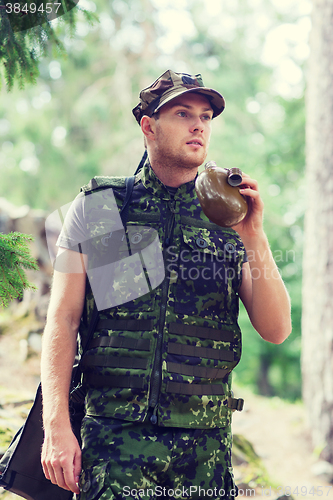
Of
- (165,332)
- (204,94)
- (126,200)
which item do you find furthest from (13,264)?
(204,94)

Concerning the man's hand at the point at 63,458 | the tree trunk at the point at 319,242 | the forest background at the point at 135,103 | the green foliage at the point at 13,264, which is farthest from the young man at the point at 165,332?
the forest background at the point at 135,103

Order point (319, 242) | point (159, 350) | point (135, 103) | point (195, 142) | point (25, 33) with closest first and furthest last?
point (159, 350)
point (195, 142)
point (25, 33)
point (319, 242)
point (135, 103)

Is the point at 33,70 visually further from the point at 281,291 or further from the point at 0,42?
the point at 281,291

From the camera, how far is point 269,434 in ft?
20.5

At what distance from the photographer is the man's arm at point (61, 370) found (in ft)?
6.47

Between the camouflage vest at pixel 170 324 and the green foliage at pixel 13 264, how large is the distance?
34 cm

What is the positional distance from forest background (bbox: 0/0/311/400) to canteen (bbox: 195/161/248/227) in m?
9.58

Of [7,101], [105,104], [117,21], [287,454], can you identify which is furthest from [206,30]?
[287,454]

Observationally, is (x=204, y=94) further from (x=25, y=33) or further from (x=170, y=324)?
(x=25, y=33)

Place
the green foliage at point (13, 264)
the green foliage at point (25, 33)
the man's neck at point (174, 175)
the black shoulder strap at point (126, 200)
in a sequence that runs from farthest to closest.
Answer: the green foliage at point (25, 33) < the man's neck at point (174, 175) < the black shoulder strap at point (126, 200) < the green foliage at point (13, 264)

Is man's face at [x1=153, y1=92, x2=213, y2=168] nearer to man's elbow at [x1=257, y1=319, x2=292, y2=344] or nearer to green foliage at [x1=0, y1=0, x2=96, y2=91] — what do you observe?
man's elbow at [x1=257, y1=319, x2=292, y2=344]

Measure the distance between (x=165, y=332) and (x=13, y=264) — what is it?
0.83 metres

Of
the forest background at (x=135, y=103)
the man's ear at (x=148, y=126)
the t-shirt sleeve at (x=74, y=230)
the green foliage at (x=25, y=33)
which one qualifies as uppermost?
Result: the forest background at (x=135, y=103)

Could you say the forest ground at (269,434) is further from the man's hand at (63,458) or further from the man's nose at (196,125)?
the man's nose at (196,125)
